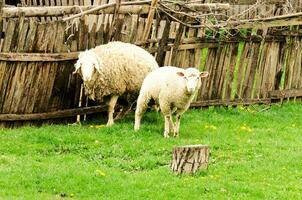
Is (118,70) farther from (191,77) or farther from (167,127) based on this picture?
(191,77)

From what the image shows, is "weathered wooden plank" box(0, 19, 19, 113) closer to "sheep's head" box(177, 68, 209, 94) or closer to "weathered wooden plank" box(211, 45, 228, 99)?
"sheep's head" box(177, 68, 209, 94)

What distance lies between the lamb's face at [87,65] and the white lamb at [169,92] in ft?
2.83

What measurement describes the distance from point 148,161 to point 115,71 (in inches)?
120

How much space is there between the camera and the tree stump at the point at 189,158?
10414mm

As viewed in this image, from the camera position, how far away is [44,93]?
544 inches

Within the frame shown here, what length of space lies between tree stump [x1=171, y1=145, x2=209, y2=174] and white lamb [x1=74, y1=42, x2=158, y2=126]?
3.60 meters

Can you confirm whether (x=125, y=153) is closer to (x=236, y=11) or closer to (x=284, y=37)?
(x=284, y=37)

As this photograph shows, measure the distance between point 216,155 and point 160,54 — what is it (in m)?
3.84

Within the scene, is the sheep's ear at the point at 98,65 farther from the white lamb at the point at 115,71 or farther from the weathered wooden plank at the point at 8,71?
the weathered wooden plank at the point at 8,71

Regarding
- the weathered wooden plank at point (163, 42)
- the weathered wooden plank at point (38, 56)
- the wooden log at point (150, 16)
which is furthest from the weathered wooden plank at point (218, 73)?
the weathered wooden plank at point (38, 56)

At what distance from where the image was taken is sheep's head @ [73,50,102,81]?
13.5 meters

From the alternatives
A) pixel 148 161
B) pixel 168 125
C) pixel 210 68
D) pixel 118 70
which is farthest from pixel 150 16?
pixel 148 161

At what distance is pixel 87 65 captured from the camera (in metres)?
13.5

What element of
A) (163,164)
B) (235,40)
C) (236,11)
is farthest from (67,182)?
(236,11)
